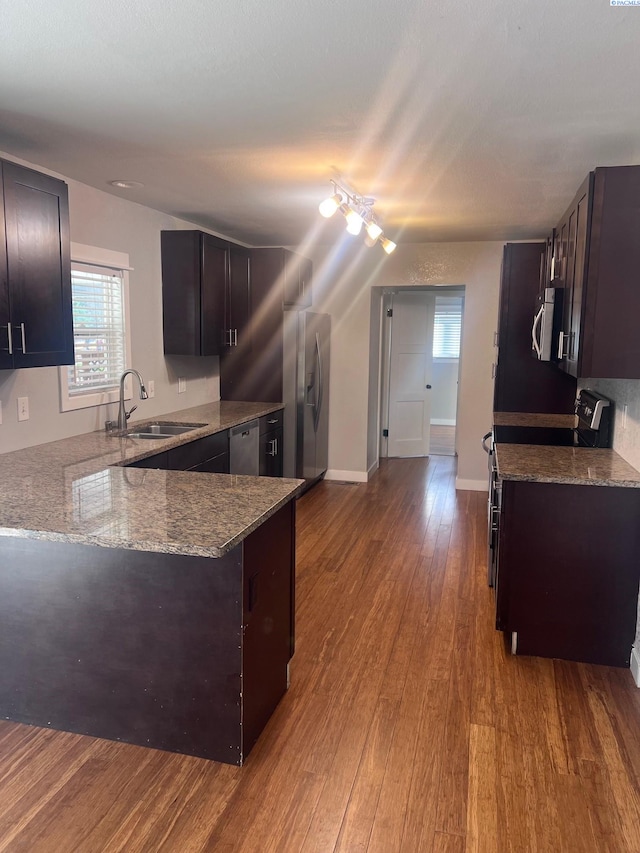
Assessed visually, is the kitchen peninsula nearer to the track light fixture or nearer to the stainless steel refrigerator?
the track light fixture

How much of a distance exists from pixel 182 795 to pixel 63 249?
224 cm

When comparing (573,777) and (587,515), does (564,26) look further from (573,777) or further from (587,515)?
(573,777)

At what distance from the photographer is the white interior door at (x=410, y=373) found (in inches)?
277

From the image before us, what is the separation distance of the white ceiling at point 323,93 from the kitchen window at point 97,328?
46cm

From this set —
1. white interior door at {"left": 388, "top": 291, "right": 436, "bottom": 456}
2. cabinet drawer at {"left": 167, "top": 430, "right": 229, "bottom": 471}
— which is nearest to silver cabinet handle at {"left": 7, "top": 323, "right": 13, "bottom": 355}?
cabinet drawer at {"left": 167, "top": 430, "right": 229, "bottom": 471}

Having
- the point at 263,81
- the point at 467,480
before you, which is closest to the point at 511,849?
the point at 263,81

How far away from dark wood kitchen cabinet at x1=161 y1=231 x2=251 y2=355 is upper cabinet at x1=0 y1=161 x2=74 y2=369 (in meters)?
1.56

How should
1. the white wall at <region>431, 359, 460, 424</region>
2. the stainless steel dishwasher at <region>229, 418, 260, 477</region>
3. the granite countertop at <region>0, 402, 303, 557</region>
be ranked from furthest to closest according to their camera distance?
the white wall at <region>431, 359, 460, 424</region>, the stainless steel dishwasher at <region>229, 418, 260, 477</region>, the granite countertop at <region>0, 402, 303, 557</region>

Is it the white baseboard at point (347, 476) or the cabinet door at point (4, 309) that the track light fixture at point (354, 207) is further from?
the white baseboard at point (347, 476)

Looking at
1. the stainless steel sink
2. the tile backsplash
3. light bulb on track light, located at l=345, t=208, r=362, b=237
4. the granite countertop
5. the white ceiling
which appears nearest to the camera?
the white ceiling

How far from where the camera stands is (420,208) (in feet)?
13.1

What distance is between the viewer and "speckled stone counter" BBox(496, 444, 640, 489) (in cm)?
259

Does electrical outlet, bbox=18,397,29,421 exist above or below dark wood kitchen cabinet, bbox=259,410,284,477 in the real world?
above

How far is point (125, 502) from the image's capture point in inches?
83.0
